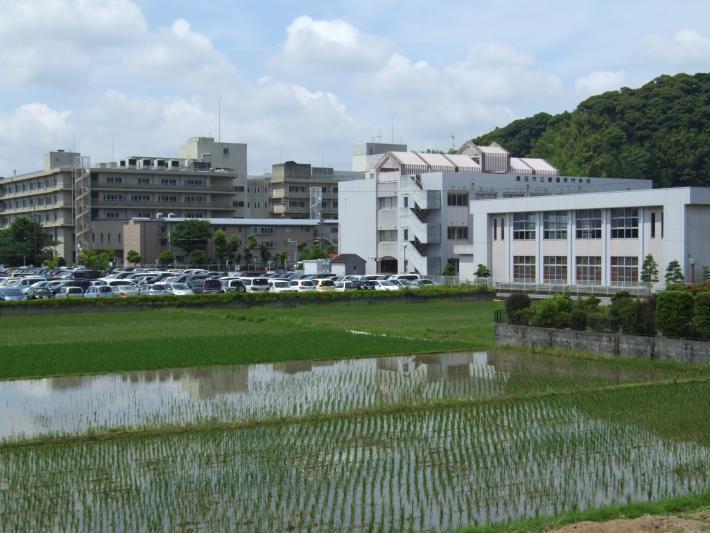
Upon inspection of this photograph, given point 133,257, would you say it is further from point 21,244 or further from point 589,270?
point 589,270

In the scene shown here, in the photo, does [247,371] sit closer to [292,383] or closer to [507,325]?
[292,383]

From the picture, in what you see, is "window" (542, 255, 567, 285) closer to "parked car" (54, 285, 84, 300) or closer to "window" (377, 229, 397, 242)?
"window" (377, 229, 397, 242)

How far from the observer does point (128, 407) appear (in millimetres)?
19125

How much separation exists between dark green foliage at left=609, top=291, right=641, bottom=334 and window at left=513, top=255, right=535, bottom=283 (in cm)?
2964

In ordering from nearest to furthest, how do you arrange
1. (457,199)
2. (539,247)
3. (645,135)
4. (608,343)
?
(608,343)
(539,247)
(457,199)
(645,135)

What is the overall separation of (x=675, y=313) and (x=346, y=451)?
42.7 feet

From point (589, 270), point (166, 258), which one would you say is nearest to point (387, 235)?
point (589, 270)

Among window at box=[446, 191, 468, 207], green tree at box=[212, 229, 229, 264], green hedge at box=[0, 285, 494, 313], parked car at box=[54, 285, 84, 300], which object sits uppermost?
window at box=[446, 191, 468, 207]

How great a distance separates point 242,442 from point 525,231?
4299 cm

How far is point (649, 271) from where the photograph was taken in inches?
1810

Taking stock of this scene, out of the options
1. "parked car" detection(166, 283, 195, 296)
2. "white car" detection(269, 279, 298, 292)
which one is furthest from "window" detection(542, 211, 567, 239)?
"parked car" detection(166, 283, 195, 296)

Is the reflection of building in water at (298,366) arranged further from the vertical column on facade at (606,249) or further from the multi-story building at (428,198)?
the multi-story building at (428,198)

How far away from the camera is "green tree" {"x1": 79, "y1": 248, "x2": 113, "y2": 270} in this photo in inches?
3223

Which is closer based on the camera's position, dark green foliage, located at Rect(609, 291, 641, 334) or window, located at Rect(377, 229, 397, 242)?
dark green foliage, located at Rect(609, 291, 641, 334)
